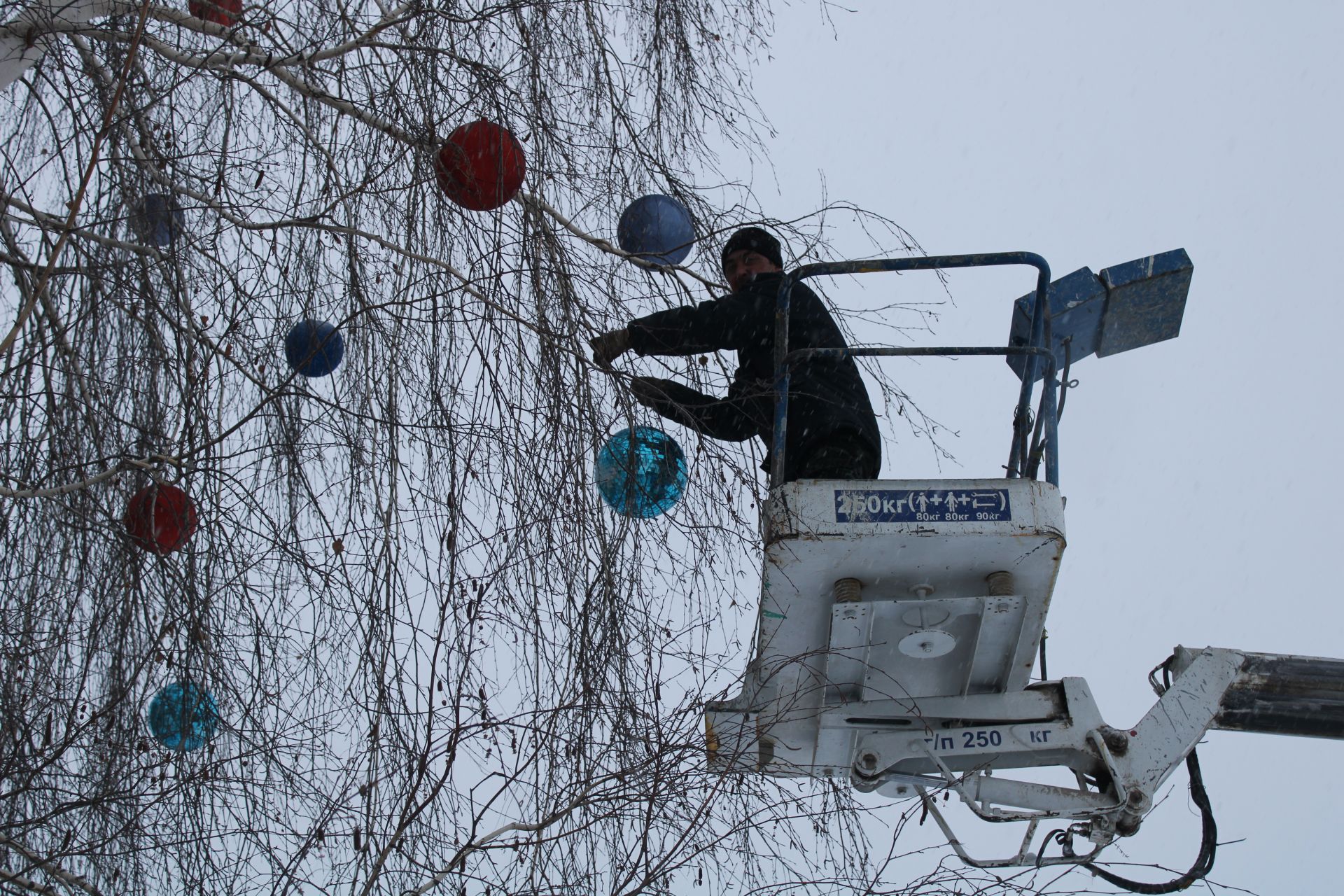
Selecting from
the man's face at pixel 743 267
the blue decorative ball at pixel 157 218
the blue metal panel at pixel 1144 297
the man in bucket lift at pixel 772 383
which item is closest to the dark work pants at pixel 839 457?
the man in bucket lift at pixel 772 383

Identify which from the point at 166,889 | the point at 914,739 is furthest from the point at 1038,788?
the point at 166,889

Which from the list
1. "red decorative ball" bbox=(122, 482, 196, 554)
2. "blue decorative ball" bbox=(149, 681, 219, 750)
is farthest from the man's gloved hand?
"blue decorative ball" bbox=(149, 681, 219, 750)

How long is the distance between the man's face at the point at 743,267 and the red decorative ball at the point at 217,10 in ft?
6.07

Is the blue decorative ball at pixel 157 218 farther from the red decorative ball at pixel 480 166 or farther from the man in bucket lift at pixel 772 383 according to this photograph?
the man in bucket lift at pixel 772 383

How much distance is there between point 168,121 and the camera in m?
4.21

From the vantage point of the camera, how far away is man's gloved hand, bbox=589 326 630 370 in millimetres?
3988

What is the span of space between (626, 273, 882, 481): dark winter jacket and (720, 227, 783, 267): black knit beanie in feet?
0.62

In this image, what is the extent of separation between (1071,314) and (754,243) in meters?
1.19

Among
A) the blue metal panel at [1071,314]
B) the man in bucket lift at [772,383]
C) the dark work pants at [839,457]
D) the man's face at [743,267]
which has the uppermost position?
the man's face at [743,267]

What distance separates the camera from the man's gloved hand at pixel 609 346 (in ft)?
13.1

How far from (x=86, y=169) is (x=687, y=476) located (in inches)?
74.8

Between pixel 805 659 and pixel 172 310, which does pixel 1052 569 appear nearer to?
pixel 805 659

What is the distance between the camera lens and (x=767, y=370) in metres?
4.91

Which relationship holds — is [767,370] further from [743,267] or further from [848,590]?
[848,590]
